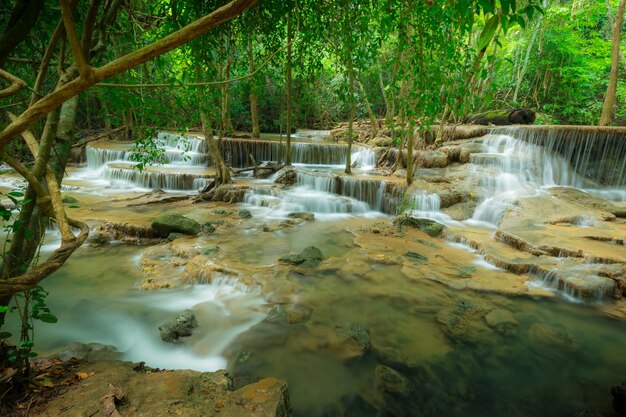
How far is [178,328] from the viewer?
429cm

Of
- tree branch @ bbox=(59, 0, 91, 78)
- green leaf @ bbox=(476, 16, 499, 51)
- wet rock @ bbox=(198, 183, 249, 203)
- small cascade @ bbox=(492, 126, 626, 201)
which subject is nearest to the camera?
tree branch @ bbox=(59, 0, 91, 78)

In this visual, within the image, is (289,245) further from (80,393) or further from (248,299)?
(80,393)

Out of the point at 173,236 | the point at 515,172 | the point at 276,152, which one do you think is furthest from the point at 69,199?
the point at 515,172

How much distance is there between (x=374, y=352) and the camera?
4.12 m

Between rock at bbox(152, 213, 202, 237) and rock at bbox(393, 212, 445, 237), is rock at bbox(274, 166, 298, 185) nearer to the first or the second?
rock at bbox(393, 212, 445, 237)

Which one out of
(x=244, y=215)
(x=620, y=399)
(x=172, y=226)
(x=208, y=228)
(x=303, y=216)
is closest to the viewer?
(x=620, y=399)

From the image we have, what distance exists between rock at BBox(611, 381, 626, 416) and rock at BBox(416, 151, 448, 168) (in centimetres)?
962

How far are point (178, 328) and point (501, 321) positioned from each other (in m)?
4.46

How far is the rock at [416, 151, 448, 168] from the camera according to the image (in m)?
12.3

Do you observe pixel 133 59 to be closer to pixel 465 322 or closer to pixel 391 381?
pixel 391 381

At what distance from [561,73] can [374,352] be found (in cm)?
2208

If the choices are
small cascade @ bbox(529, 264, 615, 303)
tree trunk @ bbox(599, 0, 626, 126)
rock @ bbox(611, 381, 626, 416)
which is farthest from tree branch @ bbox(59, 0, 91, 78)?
tree trunk @ bbox(599, 0, 626, 126)

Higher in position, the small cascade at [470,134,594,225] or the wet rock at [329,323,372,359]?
the small cascade at [470,134,594,225]

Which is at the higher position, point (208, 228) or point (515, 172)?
point (515, 172)
